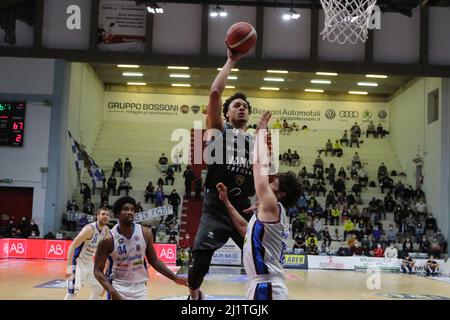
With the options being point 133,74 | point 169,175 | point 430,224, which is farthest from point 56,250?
point 430,224

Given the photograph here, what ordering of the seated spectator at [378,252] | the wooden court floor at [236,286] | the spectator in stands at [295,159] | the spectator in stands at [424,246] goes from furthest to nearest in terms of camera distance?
the spectator in stands at [295,159] → the spectator in stands at [424,246] → the seated spectator at [378,252] → the wooden court floor at [236,286]

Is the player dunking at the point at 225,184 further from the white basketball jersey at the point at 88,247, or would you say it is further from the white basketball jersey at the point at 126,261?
the white basketball jersey at the point at 88,247

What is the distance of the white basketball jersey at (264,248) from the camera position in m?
4.58

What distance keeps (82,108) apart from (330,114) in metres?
14.8

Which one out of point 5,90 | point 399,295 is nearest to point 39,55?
point 5,90

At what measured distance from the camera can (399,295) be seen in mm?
13484

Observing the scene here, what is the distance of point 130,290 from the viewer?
558 centimetres

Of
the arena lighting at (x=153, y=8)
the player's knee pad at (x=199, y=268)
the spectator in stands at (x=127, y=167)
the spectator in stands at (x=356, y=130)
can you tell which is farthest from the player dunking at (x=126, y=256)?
the spectator in stands at (x=356, y=130)

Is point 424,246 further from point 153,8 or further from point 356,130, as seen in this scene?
point 153,8

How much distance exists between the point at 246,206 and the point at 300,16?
20.3 m

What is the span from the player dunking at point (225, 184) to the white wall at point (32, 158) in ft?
70.4

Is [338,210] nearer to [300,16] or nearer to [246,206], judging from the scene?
[300,16]

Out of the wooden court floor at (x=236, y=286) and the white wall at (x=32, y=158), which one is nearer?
the wooden court floor at (x=236, y=286)
